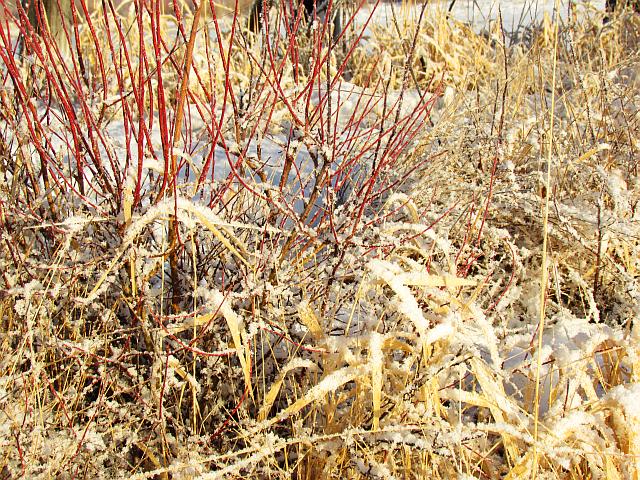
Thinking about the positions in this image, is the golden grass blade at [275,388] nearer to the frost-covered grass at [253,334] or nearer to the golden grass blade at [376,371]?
the frost-covered grass at [253,334]

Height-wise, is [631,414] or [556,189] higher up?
[556,189]

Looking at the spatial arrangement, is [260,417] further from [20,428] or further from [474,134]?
[474,134]

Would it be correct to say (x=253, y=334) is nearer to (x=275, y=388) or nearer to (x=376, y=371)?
(x=275, y=388)

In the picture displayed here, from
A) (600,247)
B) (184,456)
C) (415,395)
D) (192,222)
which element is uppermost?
(192,222)

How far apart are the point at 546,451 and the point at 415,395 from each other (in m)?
0.27

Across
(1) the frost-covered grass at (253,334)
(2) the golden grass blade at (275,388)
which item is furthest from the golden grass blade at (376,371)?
(2) the golden grass blade at (275,388)

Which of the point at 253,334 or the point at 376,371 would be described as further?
the point at 253,334

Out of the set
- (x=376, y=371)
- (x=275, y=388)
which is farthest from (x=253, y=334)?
(x=376, y=371)

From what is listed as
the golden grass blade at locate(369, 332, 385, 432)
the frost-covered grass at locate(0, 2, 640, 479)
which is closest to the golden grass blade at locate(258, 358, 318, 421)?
the frost-covered grass at locate(0, 2, 640, 479)

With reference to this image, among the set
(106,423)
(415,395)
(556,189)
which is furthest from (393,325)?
(556,189)

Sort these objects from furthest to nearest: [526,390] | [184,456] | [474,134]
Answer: [474,134], [526,390], [184,456]

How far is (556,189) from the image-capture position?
6.58 ft

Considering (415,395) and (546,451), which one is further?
(415,395)

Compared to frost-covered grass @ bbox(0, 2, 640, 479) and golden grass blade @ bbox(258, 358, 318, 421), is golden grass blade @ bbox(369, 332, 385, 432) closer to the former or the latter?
frost-covered grass @ bbox(0, 2, 640, 479)
